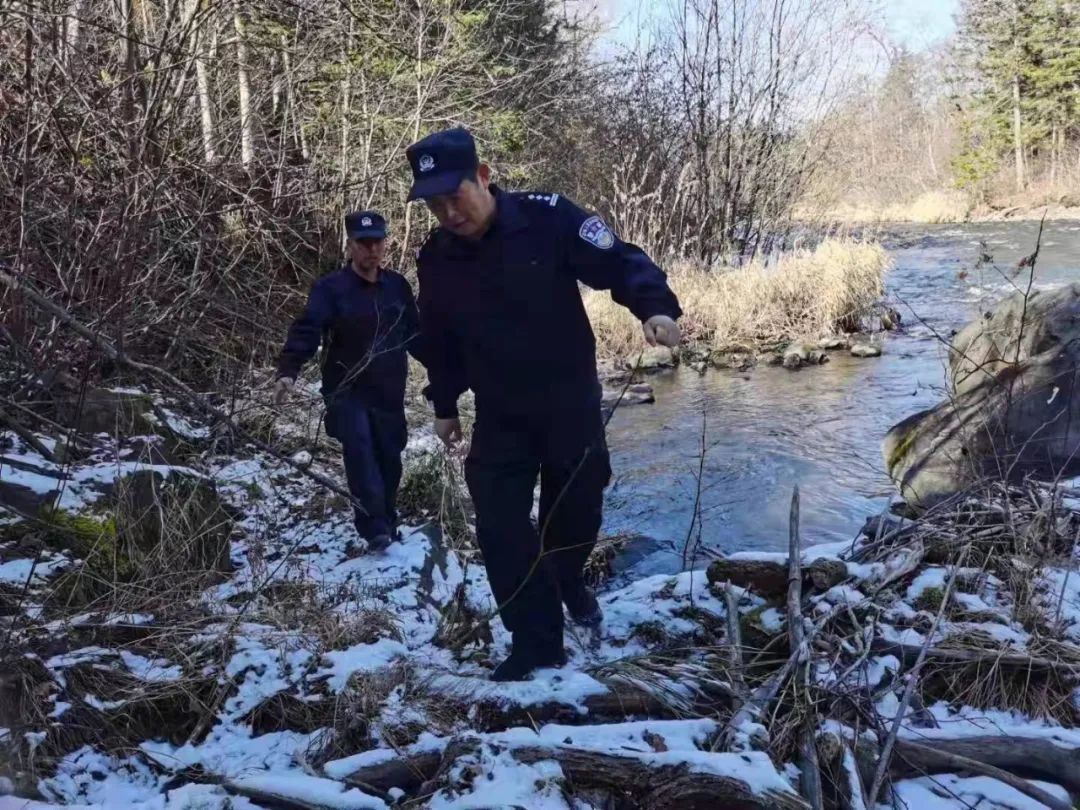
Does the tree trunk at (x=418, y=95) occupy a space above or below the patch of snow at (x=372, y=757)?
above

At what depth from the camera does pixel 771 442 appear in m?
7.29

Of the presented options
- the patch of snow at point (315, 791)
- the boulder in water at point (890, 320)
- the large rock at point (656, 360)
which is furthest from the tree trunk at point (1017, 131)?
the patch of snow at point (315, 791)

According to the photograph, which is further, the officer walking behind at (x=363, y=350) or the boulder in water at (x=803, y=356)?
the boulder in water at (x=803, y=356)

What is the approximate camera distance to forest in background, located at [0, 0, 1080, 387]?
323cm

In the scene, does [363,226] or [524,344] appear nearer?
[524,344]

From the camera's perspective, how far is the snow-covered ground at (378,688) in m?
2.04

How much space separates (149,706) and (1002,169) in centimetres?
3500

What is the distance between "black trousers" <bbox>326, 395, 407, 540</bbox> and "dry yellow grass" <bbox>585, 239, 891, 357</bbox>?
22.8 feet

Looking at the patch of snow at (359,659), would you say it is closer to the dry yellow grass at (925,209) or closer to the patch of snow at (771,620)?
the patch of snow at (771,620)

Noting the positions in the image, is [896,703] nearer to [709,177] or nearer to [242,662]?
[242,662]

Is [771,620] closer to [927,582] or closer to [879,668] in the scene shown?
[879,668]

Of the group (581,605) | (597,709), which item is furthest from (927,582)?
(597,709)

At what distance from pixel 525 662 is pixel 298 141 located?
770 centimetres

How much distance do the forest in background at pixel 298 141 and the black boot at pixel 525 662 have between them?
1.57 metres
